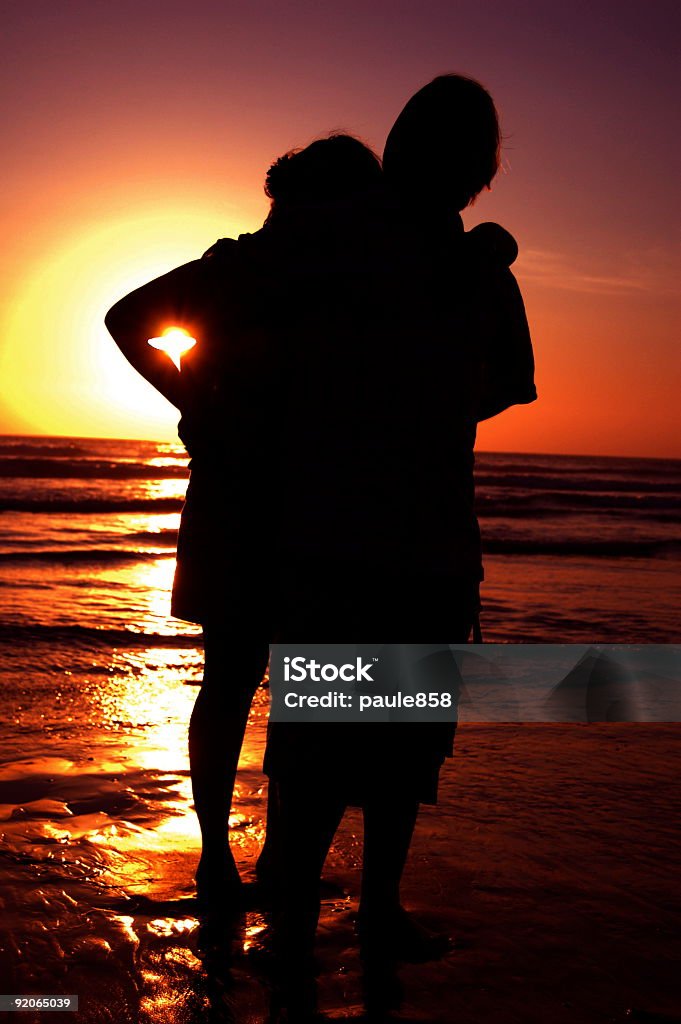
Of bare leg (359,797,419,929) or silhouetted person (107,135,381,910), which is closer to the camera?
silhouetted person (107,135,381,910)

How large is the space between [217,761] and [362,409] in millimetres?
993

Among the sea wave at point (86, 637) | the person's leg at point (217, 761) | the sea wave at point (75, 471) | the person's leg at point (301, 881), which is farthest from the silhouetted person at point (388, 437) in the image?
the sea wave at point (75, 471)

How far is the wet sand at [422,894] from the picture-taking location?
1688 millimetres

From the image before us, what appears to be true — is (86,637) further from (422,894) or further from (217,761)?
(422,894)

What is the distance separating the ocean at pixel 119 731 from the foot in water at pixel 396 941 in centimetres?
23

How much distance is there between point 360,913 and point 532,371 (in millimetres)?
1185

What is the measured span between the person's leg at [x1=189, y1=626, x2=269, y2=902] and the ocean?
3.9 inches

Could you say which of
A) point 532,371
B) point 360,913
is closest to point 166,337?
point 532,371

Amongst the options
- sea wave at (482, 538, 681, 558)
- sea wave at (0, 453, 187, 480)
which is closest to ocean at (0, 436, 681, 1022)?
sea wave at (482, 538, 681, 558)

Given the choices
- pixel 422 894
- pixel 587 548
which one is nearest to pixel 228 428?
pixel 422 894

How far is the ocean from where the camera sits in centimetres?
185

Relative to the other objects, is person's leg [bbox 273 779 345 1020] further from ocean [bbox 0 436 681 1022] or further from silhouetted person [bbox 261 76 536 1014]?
ocean [bbox 0 436 681 1022]

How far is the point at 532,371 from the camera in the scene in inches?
68.0

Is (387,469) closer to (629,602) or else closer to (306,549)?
(306,549)
